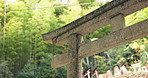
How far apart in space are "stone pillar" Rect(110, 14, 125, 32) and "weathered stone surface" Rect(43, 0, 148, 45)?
0.05 meters

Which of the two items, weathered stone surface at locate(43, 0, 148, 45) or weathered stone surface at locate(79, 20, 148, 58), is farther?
weathered stone surface at locate(43, 0, 148, 45)

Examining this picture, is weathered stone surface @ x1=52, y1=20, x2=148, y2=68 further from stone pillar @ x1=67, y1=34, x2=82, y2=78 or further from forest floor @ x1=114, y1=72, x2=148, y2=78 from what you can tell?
forest floor @ x1=114, y1=72, x2=148, y2=78

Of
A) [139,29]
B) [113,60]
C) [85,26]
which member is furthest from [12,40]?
[139,29]

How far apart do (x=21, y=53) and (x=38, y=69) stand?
1.98 metres

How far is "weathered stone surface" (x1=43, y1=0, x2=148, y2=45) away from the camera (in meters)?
2.12

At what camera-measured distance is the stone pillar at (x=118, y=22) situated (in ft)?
7.09

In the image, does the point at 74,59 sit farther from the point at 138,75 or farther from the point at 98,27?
the point at 138,75

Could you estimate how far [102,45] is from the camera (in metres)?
2.24

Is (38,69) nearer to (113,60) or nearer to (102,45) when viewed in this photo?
(113,60)

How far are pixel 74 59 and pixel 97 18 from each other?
645 mm

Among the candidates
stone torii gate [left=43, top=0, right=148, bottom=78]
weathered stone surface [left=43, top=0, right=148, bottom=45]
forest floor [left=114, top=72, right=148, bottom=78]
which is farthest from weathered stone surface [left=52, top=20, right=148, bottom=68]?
forest floor [left=114, top=72, right=148, bottom=78]

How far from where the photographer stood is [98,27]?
250 centimetres

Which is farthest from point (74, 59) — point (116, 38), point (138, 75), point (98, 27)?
point (138, 75)

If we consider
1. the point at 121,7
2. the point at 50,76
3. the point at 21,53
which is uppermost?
the point at 21,53
